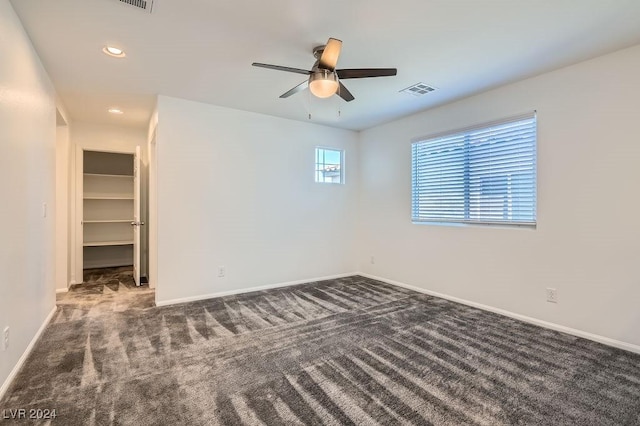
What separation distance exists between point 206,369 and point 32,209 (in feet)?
6.73

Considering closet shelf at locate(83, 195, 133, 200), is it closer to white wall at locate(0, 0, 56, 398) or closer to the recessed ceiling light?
white wall at locate(0, 0, 56, 398)

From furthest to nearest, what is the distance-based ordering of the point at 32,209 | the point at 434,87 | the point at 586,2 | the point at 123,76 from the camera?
1. the point at 434,87
2. the point at 123,76
3. the point at 32,209
4. the point at 586,2

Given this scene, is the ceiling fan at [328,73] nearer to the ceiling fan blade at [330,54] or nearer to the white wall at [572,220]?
the ceiling fan blade at [330,54]

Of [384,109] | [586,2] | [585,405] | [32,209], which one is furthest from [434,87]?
[32,209]

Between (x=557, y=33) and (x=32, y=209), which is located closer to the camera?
(x=557, y=33)

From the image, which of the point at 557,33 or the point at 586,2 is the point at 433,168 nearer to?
the point at 557,33

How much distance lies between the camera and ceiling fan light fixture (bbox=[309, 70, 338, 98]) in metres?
2.39

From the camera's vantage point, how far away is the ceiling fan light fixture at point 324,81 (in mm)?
2389

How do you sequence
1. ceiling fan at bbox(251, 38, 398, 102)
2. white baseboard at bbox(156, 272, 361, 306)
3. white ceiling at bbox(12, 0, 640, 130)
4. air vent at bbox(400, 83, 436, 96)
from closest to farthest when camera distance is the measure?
1. white ceiling at bbox(12, 0, 640, 130)
2. ceiling fan at bbox(251, 38, 398, 102)
3. air vent at bbox(400, 83, 436, 96)
4. white baseboard at bbox(156, 272, 361, 306)

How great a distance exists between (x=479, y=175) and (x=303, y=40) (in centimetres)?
259

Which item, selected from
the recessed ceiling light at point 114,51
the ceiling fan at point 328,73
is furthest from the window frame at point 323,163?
the recessed ceiling light at point 114,51

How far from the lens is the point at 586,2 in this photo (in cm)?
203

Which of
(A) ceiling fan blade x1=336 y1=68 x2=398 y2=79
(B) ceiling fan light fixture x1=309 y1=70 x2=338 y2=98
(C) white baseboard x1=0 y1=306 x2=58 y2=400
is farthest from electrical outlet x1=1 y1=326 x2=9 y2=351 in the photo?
(A) ceiling fan blade x1=336 y1=68 x2=398 y2=79

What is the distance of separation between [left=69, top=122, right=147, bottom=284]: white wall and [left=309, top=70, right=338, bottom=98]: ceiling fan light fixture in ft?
13.7
